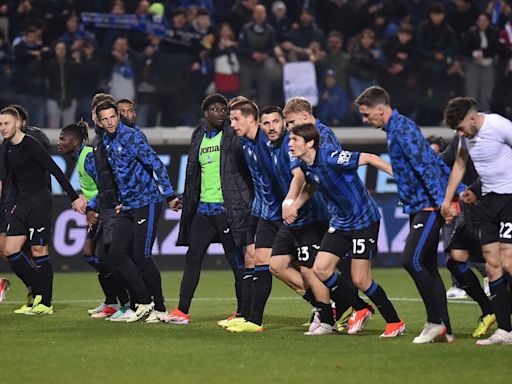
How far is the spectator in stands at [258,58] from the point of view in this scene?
65.6 feet

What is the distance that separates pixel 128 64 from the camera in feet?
64.7

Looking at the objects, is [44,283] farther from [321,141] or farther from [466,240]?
[466,240]

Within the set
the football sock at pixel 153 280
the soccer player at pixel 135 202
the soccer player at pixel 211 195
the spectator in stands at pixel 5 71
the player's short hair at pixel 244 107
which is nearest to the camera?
the player's short hair at pixel 244 107

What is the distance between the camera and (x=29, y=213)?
13.9 metres

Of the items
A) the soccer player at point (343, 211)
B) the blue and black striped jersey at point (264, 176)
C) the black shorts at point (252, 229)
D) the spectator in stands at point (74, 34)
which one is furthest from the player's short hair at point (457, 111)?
the spectator in stands at point (74, 34)

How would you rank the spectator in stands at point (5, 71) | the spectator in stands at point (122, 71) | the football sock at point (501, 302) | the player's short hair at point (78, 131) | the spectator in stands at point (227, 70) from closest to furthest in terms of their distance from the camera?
the football sock at point (501, 302), the player's short hair at point (78, 131), the spectator in stands at point (5, 71), the spectator in stands at point (122, 71), the spectator in stands at point (227, 70)

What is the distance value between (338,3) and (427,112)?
3.04 m

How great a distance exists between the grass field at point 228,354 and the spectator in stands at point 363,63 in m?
7.24

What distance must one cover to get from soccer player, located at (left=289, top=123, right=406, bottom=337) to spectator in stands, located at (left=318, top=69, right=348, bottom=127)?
9.49 metres

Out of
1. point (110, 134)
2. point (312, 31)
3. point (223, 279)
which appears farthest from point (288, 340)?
point (312, 31)

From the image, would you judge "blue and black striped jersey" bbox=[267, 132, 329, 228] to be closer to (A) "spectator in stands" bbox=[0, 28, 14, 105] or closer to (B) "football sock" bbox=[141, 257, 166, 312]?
(B) "football sock" bbox=[141, 257, 166, 312]

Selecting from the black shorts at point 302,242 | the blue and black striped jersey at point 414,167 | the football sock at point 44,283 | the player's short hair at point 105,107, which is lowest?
the football sock at point 44,283

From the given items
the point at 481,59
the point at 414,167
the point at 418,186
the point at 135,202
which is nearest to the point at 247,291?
the point at 135,202

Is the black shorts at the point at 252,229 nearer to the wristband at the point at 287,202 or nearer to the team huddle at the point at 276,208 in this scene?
the team huddle at the point at 276,208
